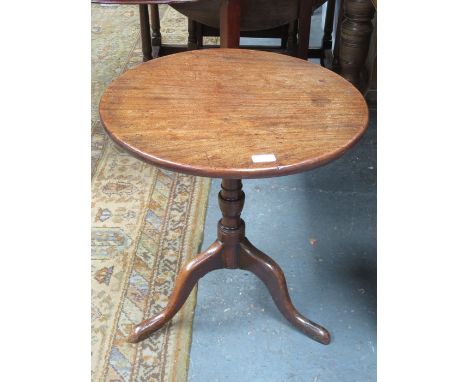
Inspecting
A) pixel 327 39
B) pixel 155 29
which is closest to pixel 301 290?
pixel 327 39

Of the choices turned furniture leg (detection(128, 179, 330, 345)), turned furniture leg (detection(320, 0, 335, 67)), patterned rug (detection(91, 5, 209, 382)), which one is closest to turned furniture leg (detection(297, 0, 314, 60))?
turned furniture leg (detection(320, 0, 335, 67))

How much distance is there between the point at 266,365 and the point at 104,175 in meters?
1.11

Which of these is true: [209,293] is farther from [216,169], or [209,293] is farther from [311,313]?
[216,169]

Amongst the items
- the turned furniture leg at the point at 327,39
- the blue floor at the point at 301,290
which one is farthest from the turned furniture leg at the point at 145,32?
the blue floor at the point at 301,290

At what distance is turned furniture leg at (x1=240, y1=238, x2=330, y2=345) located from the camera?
1.50 meters

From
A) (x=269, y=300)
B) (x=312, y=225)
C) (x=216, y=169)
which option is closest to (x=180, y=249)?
(x=269, y=300)

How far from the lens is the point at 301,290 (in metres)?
1.70

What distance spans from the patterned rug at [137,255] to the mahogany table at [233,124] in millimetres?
70

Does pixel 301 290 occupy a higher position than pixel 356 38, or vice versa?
pixel 356 38

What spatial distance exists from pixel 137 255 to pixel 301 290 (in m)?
0.55

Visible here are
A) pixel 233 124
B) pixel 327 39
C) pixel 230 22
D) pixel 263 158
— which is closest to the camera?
pixel 263 158

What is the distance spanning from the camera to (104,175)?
2.22 metres

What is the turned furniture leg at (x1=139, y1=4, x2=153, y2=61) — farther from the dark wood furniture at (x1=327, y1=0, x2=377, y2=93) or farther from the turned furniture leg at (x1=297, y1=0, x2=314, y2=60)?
the dark wood furniture at (x1=327, y1=0, x2=377, y2=93)

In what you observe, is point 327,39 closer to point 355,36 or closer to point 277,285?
point 355,36
